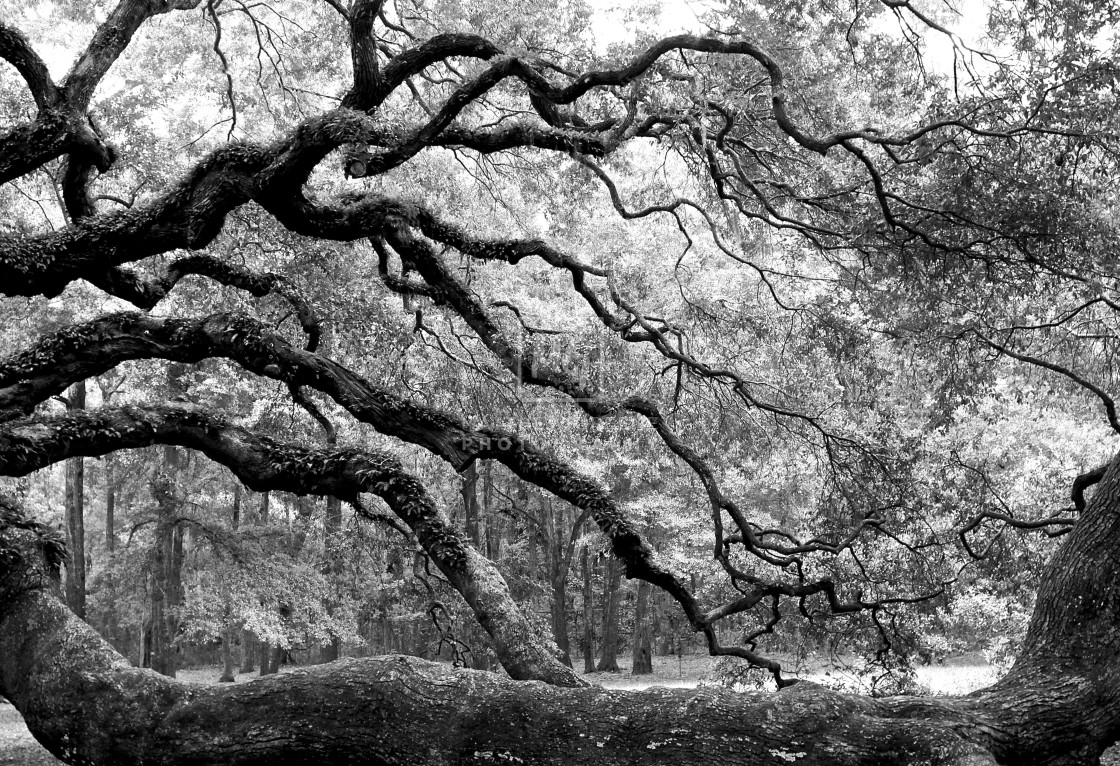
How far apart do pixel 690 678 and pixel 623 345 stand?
19.4 metres

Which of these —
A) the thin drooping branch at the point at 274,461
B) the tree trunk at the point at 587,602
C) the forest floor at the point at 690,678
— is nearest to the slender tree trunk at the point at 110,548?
the forest floor at the point at 690,678

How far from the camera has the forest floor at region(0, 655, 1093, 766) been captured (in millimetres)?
9805

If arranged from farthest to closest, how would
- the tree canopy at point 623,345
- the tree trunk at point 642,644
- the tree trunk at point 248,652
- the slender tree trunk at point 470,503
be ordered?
the tree trunk at point 248,652
the tree trunk at point 642,644
the slender tree trunk at point 470,503
the tree canopy at point 623,345

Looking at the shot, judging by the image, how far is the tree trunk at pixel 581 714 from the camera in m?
3.31

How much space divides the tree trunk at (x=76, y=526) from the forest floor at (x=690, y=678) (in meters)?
2.27

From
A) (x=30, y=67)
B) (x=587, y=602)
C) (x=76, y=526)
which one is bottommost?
(x=587, y=602)

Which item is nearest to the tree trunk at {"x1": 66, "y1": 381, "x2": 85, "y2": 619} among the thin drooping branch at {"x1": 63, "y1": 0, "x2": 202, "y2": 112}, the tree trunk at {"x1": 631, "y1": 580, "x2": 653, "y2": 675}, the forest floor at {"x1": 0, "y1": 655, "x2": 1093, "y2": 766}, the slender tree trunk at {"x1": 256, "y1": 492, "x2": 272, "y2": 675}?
the forest floor at {"x1": 0, "y1": 655, "x2": 1093, "y2": 766}

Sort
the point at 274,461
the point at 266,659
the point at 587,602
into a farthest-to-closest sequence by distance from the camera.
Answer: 1. the point at 587,602
2. the point at 266,659
3. the point at 274,461

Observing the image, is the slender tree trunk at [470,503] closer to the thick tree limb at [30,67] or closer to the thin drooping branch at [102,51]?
the thin drooping branch at [102,51]

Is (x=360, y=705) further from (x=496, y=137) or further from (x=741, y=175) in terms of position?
(x=741, y=175)

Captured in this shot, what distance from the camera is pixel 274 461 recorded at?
18.5ft

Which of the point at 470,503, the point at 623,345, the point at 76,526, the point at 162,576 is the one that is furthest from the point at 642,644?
the point at 623,345

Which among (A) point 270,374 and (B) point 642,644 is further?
(B) point 642,644

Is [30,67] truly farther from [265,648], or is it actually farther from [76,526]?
[265,648]
